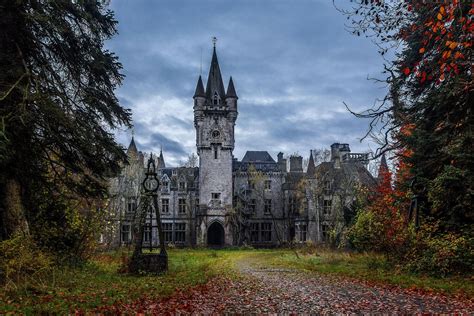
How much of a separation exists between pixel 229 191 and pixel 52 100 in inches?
1670

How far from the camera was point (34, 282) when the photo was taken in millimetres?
9641

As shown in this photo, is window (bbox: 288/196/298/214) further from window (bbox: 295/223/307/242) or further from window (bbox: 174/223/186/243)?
window (bbox: 174/223/186/243)

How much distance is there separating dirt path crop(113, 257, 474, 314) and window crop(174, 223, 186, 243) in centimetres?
4388

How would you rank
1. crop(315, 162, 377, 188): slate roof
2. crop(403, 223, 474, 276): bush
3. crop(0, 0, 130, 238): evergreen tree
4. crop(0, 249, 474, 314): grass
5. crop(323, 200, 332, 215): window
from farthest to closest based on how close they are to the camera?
1. crop(323, 200, 332, 215): window
2. crop(315, 162, 377, 188): slate roof
3. crop(403, 223, 474, 276): bush
4. crop(0, 0, 130, 238): evergreen tree
5. crop(0, 249, 474, 314): grass

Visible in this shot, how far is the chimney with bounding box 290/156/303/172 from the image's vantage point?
60.4 m

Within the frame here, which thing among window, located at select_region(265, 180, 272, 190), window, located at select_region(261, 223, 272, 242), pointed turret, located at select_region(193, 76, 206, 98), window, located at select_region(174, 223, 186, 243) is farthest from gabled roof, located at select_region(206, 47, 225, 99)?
window, located at select_region(261, 223, 272, 242)

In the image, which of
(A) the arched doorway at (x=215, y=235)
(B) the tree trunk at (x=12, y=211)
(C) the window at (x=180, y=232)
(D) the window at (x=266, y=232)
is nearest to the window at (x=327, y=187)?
(D) the window at (x=266, y=232)

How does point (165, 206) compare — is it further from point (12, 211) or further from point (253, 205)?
point (12, 211)

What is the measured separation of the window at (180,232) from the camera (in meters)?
55.6

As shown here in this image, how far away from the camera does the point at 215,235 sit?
56062 millimetres

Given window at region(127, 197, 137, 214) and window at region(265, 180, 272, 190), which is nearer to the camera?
window at region(127, 197, 137, 214)

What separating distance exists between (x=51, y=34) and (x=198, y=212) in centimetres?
4091

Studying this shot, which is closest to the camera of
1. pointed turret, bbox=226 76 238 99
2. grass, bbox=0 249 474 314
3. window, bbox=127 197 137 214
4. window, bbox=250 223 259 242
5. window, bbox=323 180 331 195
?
grass, bbox=0 249 474 314

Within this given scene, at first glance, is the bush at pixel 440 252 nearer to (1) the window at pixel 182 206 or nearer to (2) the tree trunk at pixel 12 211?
(2) the tree trunk at pixel 12 211
